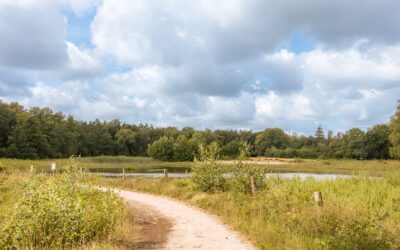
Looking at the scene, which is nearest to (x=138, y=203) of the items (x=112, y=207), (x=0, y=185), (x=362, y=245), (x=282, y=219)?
(x=112, y=207)

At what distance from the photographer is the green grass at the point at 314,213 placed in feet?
33.0

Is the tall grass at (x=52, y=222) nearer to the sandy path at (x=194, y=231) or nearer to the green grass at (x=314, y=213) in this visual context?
the sandy path at (x=194, y=231)

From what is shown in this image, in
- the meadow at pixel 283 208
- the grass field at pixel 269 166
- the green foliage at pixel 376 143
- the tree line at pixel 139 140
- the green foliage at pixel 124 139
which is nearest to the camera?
the meadow at pixel 283 208

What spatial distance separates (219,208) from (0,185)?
1548cm

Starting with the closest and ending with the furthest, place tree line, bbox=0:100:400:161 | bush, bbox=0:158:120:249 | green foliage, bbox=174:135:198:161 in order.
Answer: bush, bbox=0:158:120:249 < tree line, bbox=0:100:400:161 < green foliage, bbox=174:135:198:161

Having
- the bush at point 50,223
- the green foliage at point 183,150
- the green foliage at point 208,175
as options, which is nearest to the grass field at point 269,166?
the green foliage at point 183,150

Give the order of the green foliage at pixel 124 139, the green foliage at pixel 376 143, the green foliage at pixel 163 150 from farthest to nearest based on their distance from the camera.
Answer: the green foliage at pixel 124 139 < the green foliage at pixel 163 150 < the green foliage at pixel 376 143

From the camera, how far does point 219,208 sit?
647 inches

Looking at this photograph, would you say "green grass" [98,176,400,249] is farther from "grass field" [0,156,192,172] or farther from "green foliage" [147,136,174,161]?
"green foliage" [147,136,174,161]

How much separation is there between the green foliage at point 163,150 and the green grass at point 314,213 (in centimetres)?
8338

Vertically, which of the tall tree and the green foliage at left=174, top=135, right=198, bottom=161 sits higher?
the tall tree

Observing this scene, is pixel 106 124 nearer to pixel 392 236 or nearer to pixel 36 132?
pixel 36 132

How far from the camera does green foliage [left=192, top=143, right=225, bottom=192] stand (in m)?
21.0

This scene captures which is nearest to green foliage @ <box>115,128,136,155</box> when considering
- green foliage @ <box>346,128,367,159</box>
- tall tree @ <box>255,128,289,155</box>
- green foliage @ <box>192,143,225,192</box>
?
tall tree @ <box>255,128,289,155</box>
